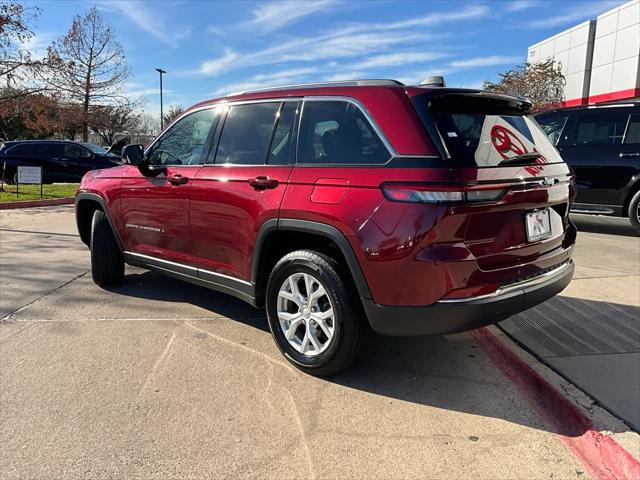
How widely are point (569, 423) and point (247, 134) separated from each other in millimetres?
2869

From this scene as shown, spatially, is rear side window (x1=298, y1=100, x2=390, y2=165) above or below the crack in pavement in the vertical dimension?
above

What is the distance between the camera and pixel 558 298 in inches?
187

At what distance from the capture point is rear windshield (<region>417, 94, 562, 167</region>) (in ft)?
9.25

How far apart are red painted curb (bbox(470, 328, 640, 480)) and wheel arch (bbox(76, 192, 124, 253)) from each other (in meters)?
3.74

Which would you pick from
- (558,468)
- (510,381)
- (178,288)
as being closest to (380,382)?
(510,381)

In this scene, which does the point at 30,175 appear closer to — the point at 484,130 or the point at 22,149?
the point at 22,149

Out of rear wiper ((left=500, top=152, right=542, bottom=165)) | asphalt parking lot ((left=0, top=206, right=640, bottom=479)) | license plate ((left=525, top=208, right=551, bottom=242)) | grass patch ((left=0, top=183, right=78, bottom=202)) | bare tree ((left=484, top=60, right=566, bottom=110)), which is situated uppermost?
bare tree ((left=484, top=60, right=566, bottom=110))

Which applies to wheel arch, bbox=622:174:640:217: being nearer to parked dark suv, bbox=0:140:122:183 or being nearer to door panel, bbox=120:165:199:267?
door panel, bbox=120:165:199:267

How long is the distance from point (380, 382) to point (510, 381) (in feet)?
2.82

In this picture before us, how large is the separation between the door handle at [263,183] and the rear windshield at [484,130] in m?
1.13

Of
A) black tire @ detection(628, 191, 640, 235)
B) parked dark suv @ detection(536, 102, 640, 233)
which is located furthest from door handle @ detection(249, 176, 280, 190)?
black tire @ detection(628, 191, 640, 235)

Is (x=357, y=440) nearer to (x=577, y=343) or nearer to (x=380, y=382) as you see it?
(x=380, y=382)

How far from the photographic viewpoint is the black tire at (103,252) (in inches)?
199

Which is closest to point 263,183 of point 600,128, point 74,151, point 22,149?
point 600,128
